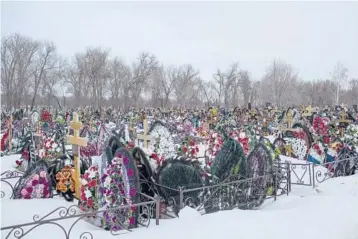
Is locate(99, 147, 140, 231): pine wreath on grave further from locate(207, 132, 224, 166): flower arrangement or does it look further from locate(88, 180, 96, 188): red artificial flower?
locate(207, 132, 224, 166): flower arrangement

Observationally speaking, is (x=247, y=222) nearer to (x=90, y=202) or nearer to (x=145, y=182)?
(x=145, y=182)

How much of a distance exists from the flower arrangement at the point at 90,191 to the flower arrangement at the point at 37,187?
1419 mm

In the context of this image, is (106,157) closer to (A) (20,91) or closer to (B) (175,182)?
(B) (175,182)

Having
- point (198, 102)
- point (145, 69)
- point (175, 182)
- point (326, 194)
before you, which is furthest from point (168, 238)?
point (198, 102)

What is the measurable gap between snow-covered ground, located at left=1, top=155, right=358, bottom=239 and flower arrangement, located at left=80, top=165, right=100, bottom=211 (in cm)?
36

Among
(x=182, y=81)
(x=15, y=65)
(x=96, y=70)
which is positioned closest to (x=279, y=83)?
(x=182, y=81)

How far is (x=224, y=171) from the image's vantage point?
267 inches

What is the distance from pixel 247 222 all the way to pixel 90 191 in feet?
8.27

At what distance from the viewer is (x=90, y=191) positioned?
5879 mm

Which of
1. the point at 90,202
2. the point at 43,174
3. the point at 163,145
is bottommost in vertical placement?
the point at 90,202

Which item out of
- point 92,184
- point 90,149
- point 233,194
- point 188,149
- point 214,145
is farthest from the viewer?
point 90,149

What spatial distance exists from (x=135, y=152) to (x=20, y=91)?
39358 millimetres

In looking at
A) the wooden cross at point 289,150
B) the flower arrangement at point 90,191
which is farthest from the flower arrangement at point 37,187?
the wooden cross at point 289,150

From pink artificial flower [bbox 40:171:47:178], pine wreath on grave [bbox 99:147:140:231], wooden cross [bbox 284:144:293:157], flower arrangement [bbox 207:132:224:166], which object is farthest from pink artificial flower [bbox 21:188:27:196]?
wooden cross [bbox 284:144:293:157]
